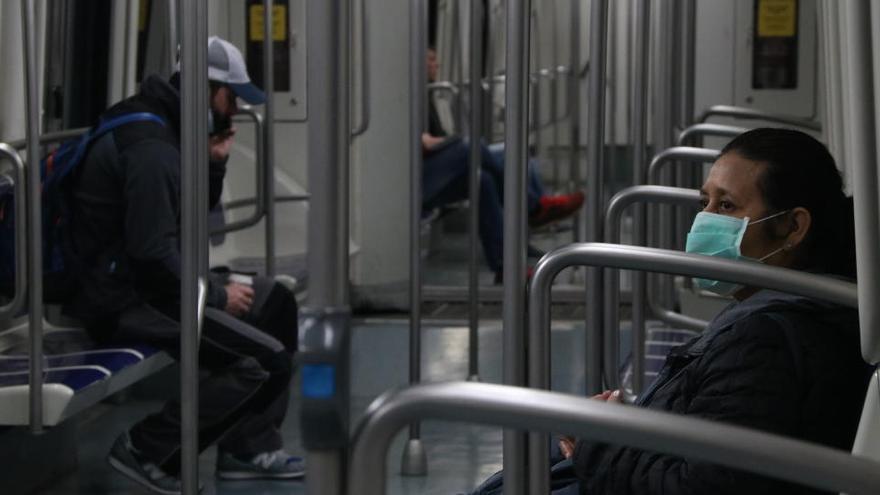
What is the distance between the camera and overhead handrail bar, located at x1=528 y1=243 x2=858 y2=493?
176 cm

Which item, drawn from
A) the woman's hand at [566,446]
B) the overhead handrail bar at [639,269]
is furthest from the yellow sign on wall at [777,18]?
the overhead handrail bar at [639,269]

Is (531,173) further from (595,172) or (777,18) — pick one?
(595,172)

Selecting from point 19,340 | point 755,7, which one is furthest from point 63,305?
point 755,7

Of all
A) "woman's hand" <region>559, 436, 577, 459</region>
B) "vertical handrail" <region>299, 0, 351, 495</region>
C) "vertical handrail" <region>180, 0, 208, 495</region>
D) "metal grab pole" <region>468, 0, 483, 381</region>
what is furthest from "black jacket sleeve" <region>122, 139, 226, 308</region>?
"vertical handrail" <region>299, 0, 351, 495</region>

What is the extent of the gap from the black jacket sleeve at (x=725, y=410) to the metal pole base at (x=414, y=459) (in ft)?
7.02

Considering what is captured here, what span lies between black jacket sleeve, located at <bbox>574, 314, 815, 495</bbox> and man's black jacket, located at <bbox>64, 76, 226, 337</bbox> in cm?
217

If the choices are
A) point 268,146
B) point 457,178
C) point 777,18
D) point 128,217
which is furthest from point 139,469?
point 777,18

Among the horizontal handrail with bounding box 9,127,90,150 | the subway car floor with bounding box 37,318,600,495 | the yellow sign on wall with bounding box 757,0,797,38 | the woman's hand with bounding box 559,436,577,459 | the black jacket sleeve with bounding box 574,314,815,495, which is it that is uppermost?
the yellow sign on wall with bounding box 757,0,797,38

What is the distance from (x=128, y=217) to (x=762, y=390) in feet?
8.02

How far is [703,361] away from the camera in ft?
6.35

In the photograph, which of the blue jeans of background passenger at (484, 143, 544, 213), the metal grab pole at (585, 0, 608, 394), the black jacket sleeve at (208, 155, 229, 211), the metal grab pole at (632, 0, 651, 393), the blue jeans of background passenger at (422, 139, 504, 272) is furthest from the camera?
the blue jeans of background passenger at (484, 143, 544, 213)

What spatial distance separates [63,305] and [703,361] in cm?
255

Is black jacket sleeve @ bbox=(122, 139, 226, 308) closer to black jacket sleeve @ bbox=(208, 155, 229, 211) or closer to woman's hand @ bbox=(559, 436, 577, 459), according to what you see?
black jacket sleeve @ bbox=(208, 155, 229, 211)

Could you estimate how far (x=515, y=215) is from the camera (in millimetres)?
1855
